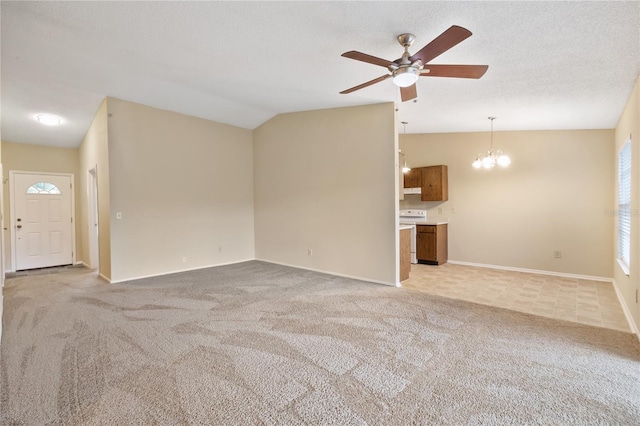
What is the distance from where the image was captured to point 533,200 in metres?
5.50

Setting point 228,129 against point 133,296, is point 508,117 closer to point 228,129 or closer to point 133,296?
point 228,129

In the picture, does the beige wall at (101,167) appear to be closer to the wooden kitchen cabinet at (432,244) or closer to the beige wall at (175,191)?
the beige wall at (175,191)

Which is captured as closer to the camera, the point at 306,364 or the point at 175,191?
the point at 306,364

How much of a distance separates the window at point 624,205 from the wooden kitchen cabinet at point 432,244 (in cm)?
262

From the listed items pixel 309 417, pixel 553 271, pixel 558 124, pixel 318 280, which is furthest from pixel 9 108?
pixel 553 271

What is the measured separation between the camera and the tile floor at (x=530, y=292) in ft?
11.4

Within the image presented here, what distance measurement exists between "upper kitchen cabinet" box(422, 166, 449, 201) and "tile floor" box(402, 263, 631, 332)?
150 centimetres

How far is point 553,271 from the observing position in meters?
5.38

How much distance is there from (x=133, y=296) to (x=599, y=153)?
7.31 m

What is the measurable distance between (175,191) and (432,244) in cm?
503

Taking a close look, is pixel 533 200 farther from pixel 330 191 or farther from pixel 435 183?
pixel 330 191

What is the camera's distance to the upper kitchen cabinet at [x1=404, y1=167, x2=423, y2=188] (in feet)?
21.8

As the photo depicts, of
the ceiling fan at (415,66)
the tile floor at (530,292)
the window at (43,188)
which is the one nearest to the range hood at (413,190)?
the tile floor at (530,292)

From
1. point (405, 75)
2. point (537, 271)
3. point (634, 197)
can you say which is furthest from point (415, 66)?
point (537, 271)
